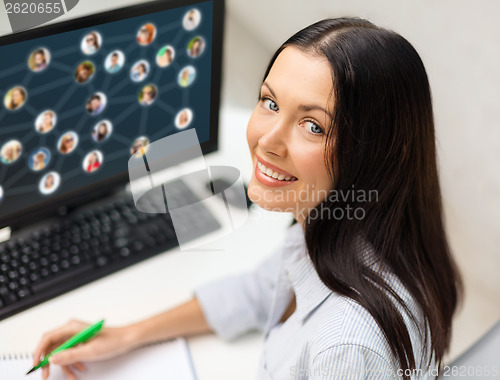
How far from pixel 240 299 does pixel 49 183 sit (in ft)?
1.18

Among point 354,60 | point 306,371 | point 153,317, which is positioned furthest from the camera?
point 153,317

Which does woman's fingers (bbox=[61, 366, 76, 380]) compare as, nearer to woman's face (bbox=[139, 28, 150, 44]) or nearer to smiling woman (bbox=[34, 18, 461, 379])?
smiling woman (bbox=[34, 18, 461, 379])

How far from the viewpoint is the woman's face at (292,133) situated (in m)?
0.67

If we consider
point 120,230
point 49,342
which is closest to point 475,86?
point 120,230

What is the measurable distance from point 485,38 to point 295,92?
0.43 m

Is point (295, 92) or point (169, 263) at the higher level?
point (295, 92)

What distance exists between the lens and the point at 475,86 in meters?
0.97

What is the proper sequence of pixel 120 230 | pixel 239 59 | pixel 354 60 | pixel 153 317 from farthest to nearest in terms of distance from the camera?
pixel 239 59 → pixel 120 230 → pixel 153 317 → pixel 354 60

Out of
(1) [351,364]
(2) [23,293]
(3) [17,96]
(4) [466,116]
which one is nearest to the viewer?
(1) [351,364]

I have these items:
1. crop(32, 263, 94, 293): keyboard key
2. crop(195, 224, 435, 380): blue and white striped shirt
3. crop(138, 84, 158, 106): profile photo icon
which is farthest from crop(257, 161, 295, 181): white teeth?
crop(32, 263, 94, 293): keyboard key

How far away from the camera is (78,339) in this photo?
82 centimetres

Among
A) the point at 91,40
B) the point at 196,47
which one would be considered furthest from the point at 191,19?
the point at 91,40

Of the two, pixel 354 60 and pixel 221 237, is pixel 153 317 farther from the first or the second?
pixel 354 60

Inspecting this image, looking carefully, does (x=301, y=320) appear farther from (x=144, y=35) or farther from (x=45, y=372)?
(x=144, y=35)
